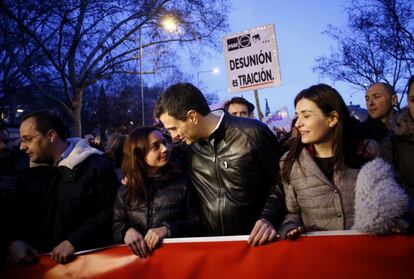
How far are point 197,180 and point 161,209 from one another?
0.39m

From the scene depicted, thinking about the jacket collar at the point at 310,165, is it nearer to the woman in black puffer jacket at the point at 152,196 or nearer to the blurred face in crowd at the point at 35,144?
the woman in black puffer jacket at the point at 152,196

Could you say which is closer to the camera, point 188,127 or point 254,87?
point 188,127

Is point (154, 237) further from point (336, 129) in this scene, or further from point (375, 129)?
point (375, 129)

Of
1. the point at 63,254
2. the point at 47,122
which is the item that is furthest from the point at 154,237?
the point at 47,122

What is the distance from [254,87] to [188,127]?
2.39 metres

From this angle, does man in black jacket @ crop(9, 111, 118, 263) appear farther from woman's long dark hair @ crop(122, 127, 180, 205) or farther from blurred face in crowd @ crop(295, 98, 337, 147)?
blurred face in crowd @ crop(295, 98, 337, 147)

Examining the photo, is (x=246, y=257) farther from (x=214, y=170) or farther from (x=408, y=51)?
(x=408, y=51)

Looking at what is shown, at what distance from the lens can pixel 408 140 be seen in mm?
2748

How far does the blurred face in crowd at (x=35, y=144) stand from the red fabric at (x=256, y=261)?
3.22ft

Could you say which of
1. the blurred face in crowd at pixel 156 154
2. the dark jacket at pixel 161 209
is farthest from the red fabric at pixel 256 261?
the blurred face in crowd at pixel 156 154

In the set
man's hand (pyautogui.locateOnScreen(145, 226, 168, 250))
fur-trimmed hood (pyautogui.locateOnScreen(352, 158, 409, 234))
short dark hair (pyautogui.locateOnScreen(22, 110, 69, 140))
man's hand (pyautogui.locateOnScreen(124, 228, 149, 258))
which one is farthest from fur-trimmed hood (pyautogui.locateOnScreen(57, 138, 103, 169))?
fur-trimmed hood (pyautogui.locateOnScreen(352, 158, 409, 234))

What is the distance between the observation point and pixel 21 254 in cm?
250

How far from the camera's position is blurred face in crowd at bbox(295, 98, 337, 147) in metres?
2.45

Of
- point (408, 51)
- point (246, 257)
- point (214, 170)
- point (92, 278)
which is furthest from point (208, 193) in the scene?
point (408, 51)
